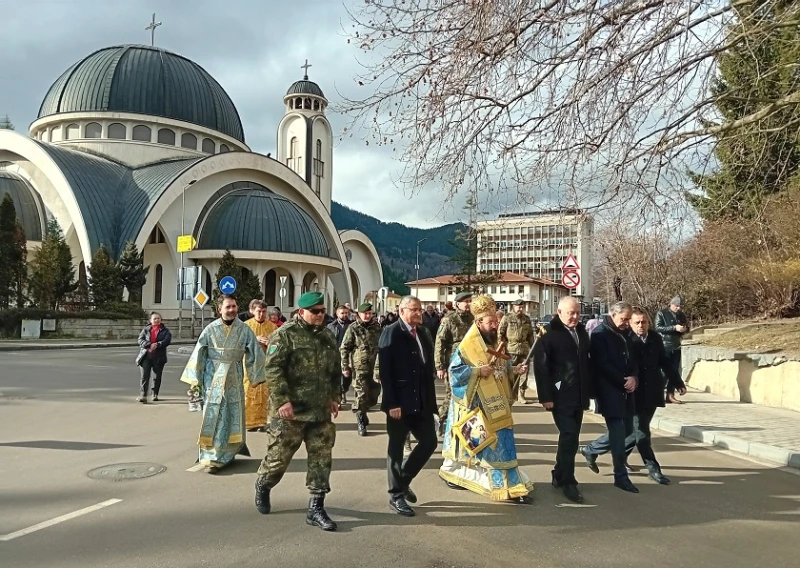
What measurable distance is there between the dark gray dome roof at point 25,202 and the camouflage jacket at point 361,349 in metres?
38.2

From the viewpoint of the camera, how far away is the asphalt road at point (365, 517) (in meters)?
4.15

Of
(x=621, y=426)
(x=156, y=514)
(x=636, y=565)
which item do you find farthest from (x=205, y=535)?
(x=621, y=426)

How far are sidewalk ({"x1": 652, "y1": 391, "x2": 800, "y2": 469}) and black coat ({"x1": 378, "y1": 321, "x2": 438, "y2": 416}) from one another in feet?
15.0

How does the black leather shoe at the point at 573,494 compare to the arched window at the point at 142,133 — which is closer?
the black leather shoe at the point at 573,494

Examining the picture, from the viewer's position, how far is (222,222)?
42.8 metres

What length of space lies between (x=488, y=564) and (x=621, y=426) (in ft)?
8.37

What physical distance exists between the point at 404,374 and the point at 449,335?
3.39 metres

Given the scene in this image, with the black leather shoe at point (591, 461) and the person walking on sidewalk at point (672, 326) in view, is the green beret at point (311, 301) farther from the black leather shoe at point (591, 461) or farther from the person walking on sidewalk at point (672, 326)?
the person walking on sidewalk at point (672, 326)

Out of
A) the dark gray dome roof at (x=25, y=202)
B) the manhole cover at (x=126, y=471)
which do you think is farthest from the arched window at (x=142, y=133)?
the manhole cover at (x=126, y=471)

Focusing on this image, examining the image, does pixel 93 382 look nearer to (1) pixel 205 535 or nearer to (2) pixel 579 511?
(1) pixel 205 535

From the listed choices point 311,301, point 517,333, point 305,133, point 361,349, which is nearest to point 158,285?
point 305,133

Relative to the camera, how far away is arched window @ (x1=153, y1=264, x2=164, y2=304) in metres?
43.3

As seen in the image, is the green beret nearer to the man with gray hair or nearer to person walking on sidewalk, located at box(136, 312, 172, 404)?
the man with gray hair

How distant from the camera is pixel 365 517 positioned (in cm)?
496
